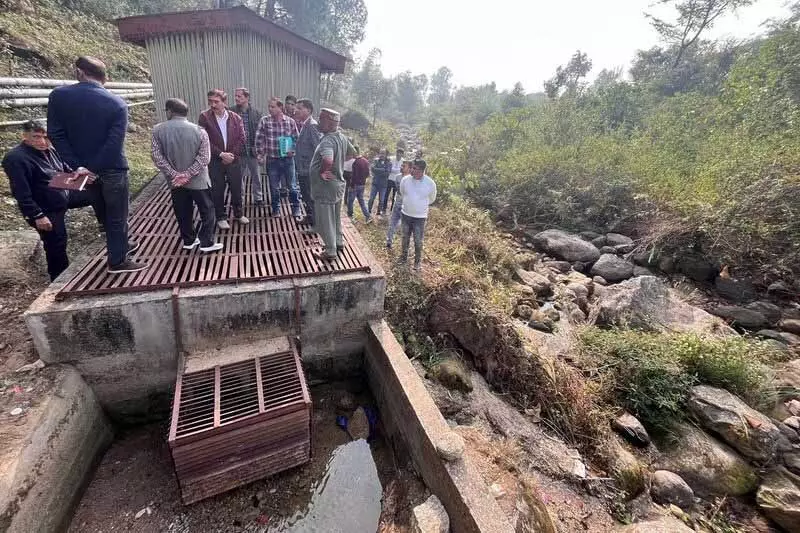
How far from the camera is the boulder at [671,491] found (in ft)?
11.4

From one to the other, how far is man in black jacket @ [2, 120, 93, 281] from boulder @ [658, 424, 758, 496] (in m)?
6.56

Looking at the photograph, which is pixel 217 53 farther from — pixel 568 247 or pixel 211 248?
pixel 568 247

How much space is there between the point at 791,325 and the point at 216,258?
951cm

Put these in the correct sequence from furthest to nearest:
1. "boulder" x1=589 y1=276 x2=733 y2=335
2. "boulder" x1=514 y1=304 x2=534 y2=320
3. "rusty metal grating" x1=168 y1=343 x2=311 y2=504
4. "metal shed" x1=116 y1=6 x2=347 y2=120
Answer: "metal shed" x1=116 y1=6 x2=347 y2=120
"boulder" x1=514 y1=304 x2=534 y2=320
"boulder" x1=589 y1=276 x2=733 y2=335
"rusty metal grating" x1=168 y1=343 x2=311 y2=504

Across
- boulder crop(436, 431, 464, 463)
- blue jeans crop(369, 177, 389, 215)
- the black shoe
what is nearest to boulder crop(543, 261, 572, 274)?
blue jeans crop(369, 177, 389, 215)

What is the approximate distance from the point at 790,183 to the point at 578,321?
543cm

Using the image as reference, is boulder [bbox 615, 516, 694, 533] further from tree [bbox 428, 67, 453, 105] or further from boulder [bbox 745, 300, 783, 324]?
tree [bbox 428, 67, 453, 105]

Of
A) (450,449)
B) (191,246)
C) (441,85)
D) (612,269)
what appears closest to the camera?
(450,449)

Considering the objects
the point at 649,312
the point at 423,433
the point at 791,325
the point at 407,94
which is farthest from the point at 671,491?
the point at 407,94

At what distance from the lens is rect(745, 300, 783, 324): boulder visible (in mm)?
6438

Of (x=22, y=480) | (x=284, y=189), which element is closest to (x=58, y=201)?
(x=22, y=480)

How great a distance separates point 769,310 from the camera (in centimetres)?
650

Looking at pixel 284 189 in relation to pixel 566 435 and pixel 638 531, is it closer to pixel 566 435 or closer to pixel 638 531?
pixel 566 435

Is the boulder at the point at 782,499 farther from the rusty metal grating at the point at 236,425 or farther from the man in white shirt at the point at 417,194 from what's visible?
the man in white shirt at the point at 417,194
